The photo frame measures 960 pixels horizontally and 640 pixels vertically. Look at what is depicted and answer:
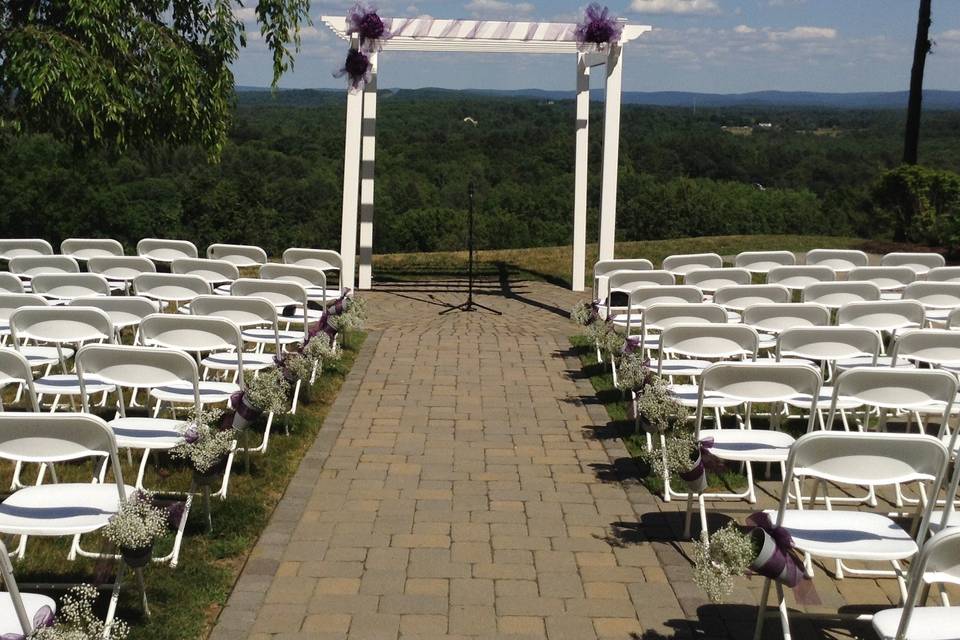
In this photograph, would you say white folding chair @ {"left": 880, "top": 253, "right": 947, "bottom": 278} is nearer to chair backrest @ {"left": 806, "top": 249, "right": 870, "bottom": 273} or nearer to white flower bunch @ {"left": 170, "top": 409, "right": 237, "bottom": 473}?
chair backrest @ {"left": 806, "top": 249, "right": 870, "bottom": 273}

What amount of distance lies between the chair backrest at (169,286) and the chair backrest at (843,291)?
13.8 feet

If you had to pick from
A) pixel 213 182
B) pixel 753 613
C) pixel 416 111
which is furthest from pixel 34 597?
pixel 416 111

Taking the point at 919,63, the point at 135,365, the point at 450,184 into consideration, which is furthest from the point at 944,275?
the point at 450,184

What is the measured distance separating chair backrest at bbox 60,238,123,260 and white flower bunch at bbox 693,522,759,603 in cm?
716

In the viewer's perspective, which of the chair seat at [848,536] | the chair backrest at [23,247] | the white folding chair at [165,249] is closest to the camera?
the chair seat at [848,536]

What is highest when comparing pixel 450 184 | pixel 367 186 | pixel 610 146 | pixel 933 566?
pixel 610 146

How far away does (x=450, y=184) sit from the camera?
2941 cm

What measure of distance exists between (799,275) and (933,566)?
6.01m

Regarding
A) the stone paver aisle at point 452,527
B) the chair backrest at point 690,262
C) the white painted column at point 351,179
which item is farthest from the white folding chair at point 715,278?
the white painted column at point 351,179

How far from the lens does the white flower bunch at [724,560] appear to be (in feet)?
11.4

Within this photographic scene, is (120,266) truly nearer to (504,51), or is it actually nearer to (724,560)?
(504,51)

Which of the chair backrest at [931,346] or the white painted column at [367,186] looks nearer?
the chair backrest at [931,346]

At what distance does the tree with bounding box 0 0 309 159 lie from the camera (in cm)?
882

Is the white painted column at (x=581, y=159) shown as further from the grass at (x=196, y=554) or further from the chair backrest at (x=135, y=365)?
the chair backrest at (x=135, y=365)
